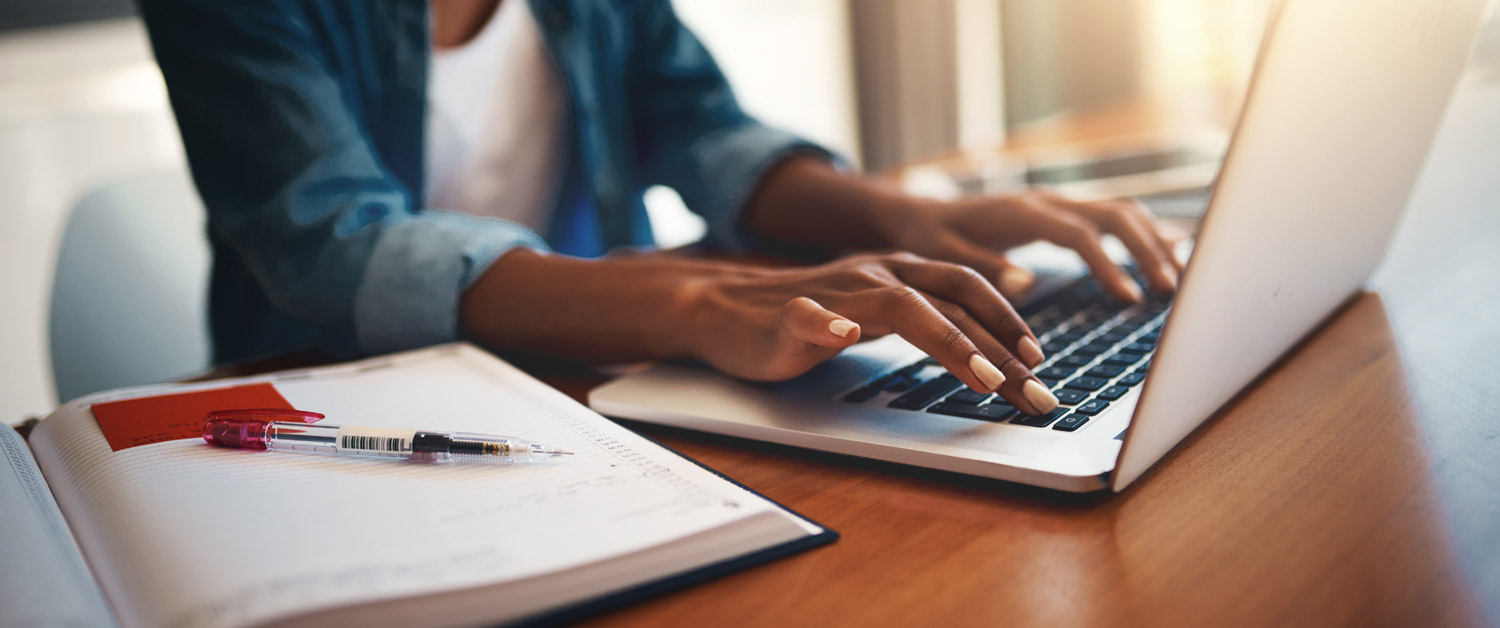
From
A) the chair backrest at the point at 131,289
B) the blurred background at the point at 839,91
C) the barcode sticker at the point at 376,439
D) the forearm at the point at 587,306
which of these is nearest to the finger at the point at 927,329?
the forearm at the point at 587,306

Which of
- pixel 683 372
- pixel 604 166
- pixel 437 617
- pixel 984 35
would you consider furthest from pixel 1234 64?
pixel 437 617

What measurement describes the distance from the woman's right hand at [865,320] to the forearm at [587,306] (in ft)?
0.05

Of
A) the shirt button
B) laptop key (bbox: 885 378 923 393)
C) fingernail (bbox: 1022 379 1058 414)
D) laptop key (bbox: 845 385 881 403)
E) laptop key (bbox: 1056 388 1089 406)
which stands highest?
the shirt button

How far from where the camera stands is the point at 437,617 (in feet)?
0.90

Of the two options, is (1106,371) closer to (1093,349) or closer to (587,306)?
(1093,349)

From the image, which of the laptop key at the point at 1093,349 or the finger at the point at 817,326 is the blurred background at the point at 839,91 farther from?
the finger at the point at 817,326

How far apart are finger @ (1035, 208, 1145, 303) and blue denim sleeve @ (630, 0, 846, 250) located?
298 mm

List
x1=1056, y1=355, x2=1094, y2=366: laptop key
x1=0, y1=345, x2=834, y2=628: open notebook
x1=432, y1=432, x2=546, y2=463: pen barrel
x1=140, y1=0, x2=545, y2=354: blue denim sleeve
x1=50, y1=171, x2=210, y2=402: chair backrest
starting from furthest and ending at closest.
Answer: x1=50, y1=171, x2=210, y2=402: chair backrest, x1=140, y1=0, x2=545, y2=354: blue denim sleeve, x1=1056, y1=355, x2=1094, y2=366: laptop key, x1=432, y1=432, x2=546, y2=463: pen barrel, x1=0, y1=345, x2=834, y2=628: open notebook

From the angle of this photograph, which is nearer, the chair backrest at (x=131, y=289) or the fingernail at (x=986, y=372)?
the fingernail at (x=986, y=372)

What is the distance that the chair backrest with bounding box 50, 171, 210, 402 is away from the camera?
0.81m

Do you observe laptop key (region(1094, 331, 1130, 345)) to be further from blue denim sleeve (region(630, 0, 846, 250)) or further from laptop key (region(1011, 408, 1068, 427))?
blue denim sleeve (region(630, 0, 846, 250))

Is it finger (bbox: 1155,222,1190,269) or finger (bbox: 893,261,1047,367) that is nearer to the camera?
finger (bbox: 893,261,1047,367)

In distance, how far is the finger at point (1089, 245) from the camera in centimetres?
61

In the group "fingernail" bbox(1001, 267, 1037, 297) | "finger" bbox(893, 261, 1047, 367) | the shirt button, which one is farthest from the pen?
the shirt button
